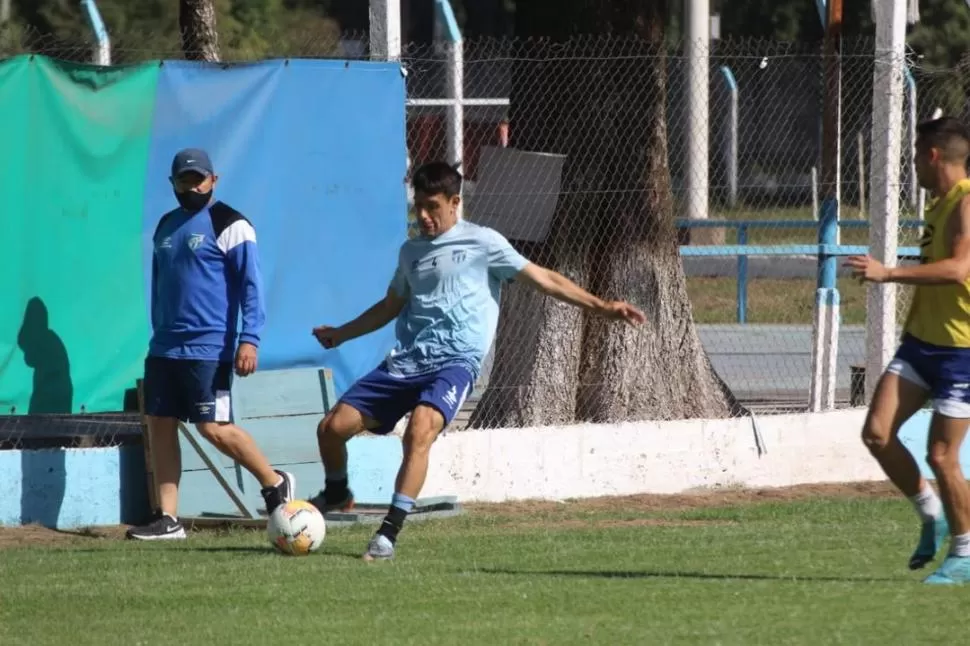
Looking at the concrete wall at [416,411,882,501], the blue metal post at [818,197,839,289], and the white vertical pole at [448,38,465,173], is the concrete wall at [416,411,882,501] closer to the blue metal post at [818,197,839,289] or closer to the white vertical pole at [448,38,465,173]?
the blue metal post at [818,197,839,289]

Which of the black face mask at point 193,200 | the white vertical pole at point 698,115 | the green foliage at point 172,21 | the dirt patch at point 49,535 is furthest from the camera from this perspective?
the green foliage at point 172,21

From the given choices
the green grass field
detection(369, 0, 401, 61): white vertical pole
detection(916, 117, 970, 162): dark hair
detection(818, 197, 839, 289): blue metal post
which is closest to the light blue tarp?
detection(369, 0, 401, 61): white vertical pole

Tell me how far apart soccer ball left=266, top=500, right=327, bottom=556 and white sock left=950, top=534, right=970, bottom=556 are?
295cm

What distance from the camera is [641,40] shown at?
11.8 m

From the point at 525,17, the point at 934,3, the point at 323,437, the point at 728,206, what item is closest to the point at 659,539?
the point at 323,437

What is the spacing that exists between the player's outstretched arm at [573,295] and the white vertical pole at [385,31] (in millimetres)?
2918

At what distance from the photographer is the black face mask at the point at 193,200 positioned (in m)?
9.19

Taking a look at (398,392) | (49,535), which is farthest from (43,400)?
(398,392)

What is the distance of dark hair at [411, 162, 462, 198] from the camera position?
827cm

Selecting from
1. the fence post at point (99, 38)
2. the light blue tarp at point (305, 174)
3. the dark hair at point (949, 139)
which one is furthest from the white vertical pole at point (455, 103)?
the dark hair at point (949, 139)

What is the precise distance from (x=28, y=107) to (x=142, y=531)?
8.04 ft

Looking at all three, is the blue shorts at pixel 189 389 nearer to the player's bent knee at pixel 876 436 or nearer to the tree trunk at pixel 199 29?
the player's bent knee at pixel 876 436

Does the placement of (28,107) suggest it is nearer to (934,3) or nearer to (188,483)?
(188,483)

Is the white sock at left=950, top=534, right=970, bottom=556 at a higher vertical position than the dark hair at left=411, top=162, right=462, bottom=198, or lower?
lower
